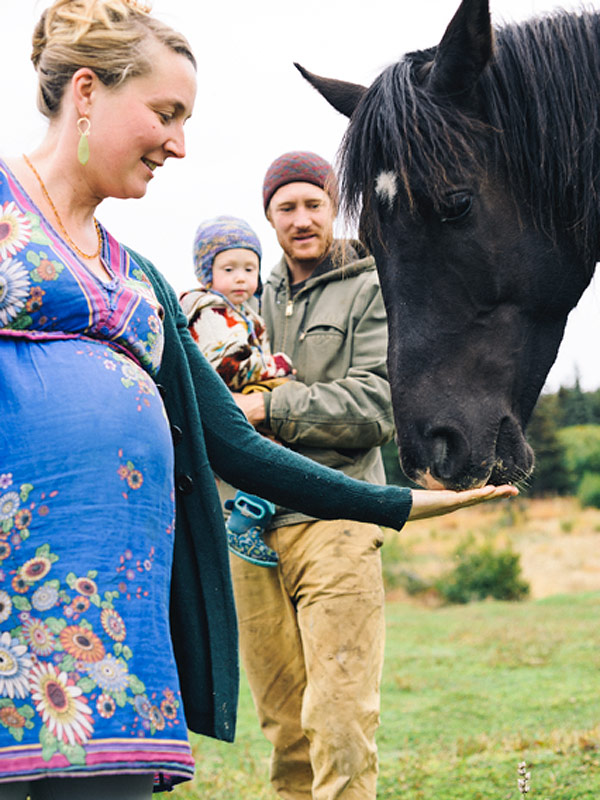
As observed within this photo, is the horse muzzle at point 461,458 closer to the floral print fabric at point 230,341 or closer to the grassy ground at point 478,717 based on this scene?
the floral print fabric at point 230,341

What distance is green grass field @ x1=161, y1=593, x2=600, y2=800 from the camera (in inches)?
183

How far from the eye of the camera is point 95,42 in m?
1.86

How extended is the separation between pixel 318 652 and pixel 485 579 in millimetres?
16924

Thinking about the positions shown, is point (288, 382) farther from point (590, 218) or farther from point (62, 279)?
point (62, 279)

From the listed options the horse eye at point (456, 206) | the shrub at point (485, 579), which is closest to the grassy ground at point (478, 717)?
the horse eye at point (456, 206)

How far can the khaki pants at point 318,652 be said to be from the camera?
322 cm

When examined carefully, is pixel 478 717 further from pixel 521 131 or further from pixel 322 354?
pixel 521 131

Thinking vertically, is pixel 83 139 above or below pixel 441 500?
above

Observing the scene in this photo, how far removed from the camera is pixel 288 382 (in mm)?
3467

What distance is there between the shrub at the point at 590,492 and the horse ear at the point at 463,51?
1563 inches

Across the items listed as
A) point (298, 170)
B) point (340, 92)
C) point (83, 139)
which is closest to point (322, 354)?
point (298, 170)

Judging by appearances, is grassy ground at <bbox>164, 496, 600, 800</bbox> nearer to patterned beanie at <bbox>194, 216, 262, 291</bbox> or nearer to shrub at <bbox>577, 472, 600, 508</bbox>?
patterned beanie at <bbox>194, 216, 262, 291</bbox>

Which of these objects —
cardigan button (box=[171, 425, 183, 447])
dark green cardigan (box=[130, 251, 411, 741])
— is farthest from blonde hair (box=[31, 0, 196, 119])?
cardigan button (box=[171, 425, 183, 447])

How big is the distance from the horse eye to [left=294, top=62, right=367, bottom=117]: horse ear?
2.62ft
